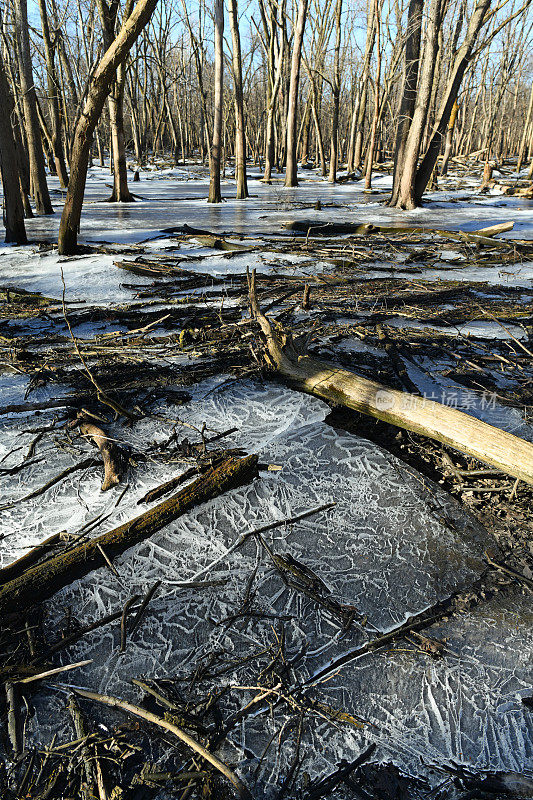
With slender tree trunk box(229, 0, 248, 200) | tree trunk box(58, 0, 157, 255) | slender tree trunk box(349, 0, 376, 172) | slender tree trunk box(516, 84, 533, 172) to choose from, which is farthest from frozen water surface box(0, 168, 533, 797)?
slender tree trunk box(516, 84, 533, 172)

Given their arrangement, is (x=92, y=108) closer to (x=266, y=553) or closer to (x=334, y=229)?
(x=334, y=229)

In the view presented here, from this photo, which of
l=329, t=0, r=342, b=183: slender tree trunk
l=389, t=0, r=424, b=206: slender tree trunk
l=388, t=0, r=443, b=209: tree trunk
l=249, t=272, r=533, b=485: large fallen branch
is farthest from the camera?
l=329, t=0, r=342, b=183: slender tree trunk

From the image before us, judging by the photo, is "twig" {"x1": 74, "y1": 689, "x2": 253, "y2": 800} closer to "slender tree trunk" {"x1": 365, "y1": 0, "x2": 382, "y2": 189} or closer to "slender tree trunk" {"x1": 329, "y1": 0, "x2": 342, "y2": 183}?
"slender tree trunk" {"x1": 365, "y1": 0, "x2": 382, "y2": 189}

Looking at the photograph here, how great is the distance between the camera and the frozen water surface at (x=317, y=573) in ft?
4.62

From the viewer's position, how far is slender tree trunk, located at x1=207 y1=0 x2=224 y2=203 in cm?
1172

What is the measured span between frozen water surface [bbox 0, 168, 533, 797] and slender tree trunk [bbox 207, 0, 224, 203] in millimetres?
11660

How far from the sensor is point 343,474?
2.34 m

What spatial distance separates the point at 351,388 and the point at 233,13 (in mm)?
13709

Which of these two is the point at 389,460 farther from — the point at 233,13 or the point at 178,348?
the point at 233,13

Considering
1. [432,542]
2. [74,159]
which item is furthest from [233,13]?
[432,542]

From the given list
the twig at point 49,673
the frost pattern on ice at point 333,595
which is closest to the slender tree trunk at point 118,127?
the frost pattern on ice at point 333,595

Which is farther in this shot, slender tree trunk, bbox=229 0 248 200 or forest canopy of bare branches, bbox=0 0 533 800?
slender tree trunk, bbox=229 0 248 200

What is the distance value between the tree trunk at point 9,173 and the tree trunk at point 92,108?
140 centimetres

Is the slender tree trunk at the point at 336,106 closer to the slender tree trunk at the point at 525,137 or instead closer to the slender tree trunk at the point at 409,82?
the slender tree trunk at the point at 409,82
